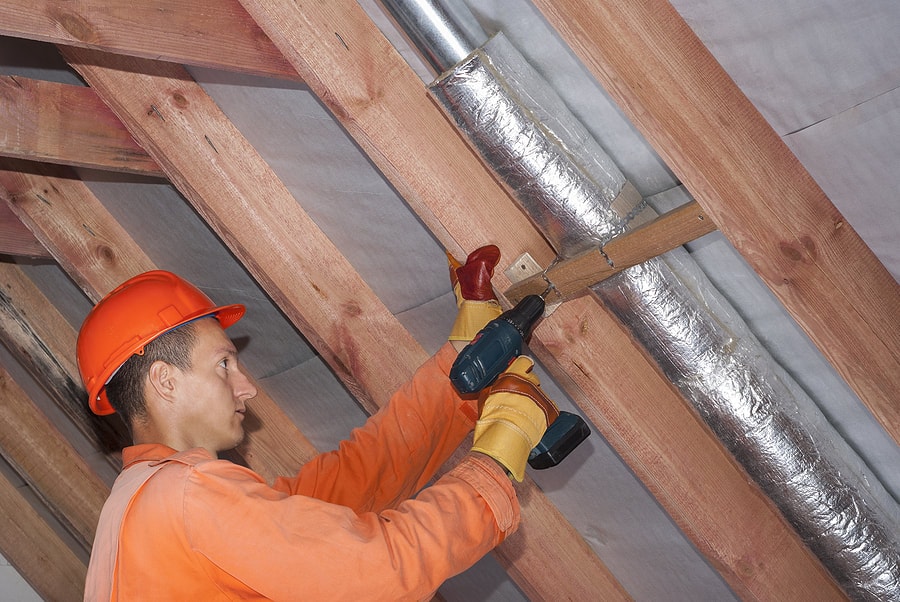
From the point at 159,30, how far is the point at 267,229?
1.84 feet

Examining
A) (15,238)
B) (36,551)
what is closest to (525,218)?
(15,238)

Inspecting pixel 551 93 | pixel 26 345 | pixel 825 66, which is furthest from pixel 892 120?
pixel 26 345

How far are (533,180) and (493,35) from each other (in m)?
0.26

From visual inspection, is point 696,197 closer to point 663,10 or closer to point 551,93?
point 663,10

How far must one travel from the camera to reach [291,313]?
223 cm

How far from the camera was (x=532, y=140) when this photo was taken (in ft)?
5.25

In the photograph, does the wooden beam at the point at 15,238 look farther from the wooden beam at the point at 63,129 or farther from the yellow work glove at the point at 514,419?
the yellow work glove at the point at 514,419

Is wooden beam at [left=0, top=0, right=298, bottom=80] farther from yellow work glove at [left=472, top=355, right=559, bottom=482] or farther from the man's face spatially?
yellow work glove at [left=472, top=355, right=559, bottom=482]

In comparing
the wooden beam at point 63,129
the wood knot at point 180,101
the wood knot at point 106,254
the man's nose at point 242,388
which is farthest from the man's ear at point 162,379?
the wood knot at point 106,254

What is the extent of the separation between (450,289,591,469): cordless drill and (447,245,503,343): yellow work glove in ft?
0.36

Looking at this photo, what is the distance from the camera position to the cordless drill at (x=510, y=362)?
1645mm

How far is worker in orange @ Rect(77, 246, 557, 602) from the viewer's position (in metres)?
1.43

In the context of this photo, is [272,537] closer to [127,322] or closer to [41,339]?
[127,322]

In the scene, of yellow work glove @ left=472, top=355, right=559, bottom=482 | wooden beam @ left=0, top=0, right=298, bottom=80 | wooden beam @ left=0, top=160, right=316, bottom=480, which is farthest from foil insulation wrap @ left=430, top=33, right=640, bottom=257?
wooden beam @ left=0, top=160, right=316, bottom=480
